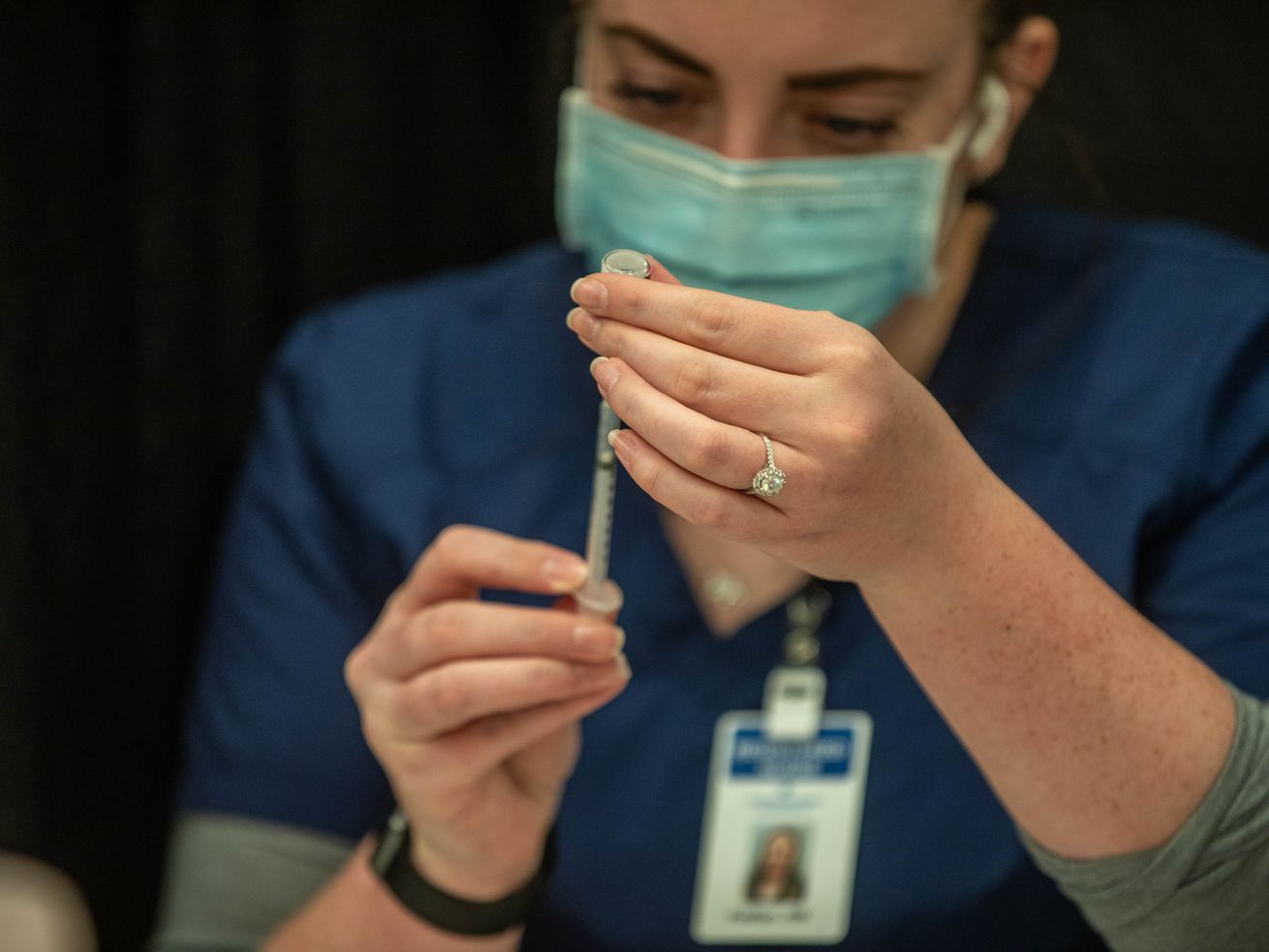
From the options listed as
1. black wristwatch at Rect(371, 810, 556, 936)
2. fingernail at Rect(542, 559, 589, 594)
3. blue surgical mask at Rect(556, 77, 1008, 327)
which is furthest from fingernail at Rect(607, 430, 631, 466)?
black wristwatch at Rect(371, 810, 556, 936)

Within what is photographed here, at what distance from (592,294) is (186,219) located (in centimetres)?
91

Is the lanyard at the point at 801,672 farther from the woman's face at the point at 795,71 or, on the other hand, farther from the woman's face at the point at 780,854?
the woman's face at the point at 795,71


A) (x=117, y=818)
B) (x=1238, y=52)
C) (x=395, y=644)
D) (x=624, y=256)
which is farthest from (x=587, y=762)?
(x=1238, y=52)

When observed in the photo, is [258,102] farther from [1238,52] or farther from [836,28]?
[1238,52]

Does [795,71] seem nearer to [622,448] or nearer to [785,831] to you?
[622,448]

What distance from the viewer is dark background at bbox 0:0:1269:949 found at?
1.30m

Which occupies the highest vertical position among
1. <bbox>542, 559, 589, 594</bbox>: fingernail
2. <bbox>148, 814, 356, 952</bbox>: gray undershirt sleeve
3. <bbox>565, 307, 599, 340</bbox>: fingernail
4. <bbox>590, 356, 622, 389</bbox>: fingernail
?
<bbox>565, 307, 599, 340</bbox>: fingernail

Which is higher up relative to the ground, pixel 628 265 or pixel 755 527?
pixel 628 265

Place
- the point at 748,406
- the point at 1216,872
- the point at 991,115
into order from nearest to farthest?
1. the point at 748,406
2. the point at 1216,872
3. the point at 991,115

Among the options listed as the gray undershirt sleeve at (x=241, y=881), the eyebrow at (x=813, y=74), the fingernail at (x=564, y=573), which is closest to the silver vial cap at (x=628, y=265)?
the fingernail at (x=564, y=573)

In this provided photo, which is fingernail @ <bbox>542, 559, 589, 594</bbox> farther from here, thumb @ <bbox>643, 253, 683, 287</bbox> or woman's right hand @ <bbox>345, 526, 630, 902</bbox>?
thumb @ <bbox>643, 253, 683, 287</bbox>

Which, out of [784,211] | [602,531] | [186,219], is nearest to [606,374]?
[602,531]

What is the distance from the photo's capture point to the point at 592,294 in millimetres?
642

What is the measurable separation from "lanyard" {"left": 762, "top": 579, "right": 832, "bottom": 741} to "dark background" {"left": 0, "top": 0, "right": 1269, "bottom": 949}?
449mm
